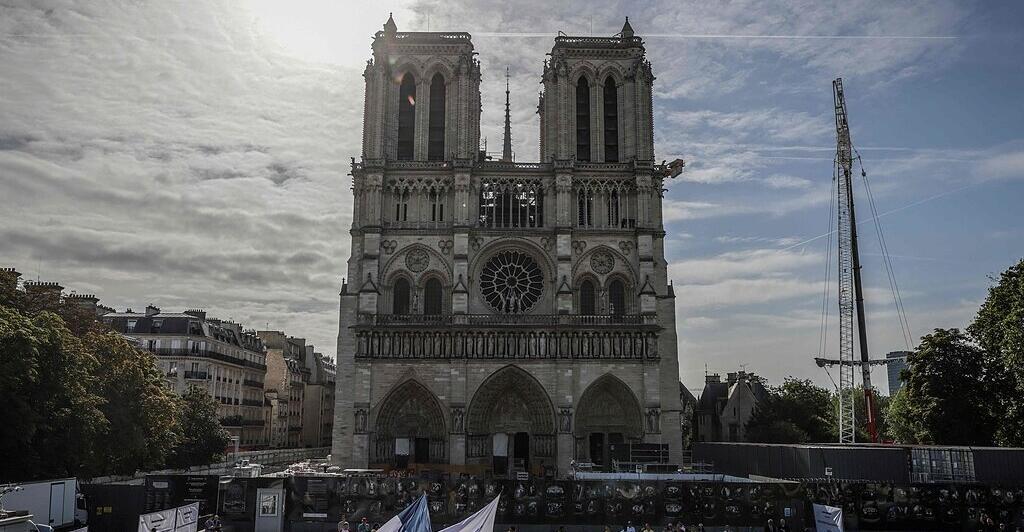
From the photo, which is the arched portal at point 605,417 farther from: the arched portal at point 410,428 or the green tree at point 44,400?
the green tree at point 44,400

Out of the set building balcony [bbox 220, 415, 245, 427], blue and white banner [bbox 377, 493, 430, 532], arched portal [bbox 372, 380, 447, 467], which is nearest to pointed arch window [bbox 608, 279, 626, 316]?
arched portal [bbox 372, 380, 447, 467]

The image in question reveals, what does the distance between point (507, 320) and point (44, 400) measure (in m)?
25.6

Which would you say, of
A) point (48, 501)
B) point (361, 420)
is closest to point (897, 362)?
point (361, 420)

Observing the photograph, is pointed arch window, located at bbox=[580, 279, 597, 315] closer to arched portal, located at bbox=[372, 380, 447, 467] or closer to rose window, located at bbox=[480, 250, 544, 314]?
rose window, located at bbox=[480, 250, 544, 314]

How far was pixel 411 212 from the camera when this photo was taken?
51.7 m

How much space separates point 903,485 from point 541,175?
29356 mm

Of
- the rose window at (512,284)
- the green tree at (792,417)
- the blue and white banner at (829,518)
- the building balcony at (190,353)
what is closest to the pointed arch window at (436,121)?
the rose window at (512,284)

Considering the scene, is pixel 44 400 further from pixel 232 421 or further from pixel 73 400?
pixel 232 421

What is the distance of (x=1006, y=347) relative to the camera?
118 ft

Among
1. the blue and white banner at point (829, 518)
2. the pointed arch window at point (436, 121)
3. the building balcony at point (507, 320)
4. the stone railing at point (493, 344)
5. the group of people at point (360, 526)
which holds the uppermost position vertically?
the pointed arch window at point (436, 121)

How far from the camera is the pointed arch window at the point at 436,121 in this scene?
53.4m

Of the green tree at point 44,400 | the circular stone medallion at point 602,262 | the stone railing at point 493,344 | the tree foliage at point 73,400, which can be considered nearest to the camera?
the green tree at point 44,400

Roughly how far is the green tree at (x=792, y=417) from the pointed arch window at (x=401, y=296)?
25.7 meters

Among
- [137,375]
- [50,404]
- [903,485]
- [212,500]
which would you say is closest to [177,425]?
[137,375]
